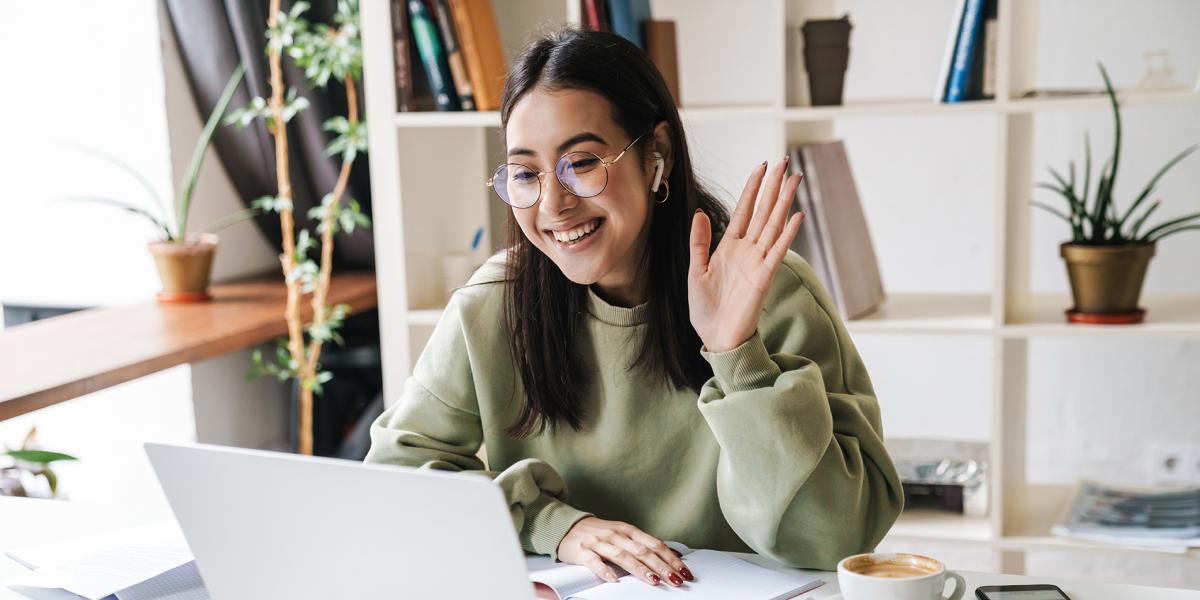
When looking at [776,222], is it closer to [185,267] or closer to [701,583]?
[701,583]

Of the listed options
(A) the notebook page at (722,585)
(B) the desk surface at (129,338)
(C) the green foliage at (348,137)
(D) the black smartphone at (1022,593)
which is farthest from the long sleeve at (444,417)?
(C) the green foliage at (348,137)

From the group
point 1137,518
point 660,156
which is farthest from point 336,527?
point 1137,518

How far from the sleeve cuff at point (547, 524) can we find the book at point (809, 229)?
41.6 inches

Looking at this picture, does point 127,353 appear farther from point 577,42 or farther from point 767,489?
point 767,489

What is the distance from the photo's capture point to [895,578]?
1035 mm

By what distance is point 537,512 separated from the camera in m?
1.34

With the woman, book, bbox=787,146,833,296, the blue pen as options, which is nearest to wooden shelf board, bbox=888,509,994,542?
book, bbox=787,146,833,296

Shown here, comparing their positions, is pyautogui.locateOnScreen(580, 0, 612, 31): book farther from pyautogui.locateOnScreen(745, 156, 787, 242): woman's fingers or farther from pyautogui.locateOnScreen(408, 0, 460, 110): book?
pyautogui.locateOnScreen(745, 156, 787, 242): woman's fingers

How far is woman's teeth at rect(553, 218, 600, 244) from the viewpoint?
4.55 ft

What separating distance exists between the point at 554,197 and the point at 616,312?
0.19 m

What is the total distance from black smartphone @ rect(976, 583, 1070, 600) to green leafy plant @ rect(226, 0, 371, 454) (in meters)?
1.89

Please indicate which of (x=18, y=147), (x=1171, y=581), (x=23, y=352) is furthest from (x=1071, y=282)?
(x=18, y=147)

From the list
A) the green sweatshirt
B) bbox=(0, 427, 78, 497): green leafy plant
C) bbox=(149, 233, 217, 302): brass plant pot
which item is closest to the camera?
the green sweatshirt

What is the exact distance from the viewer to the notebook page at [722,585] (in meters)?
1.14
